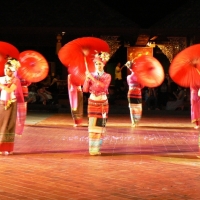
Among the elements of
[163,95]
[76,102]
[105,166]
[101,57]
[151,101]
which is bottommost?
[105,166]

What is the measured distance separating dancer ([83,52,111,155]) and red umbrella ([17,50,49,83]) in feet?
11.0

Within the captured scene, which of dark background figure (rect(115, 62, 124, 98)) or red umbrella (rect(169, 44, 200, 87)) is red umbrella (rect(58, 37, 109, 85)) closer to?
red umbrella (rect(169, 44, 200, 87))

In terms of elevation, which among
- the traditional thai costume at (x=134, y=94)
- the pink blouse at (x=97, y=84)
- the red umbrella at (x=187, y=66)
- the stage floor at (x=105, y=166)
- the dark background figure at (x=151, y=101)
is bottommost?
the stage floor at (x=105, y=166)

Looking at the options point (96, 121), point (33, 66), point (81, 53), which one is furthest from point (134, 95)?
point (96, 121)

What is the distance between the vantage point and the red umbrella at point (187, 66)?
1077 cm

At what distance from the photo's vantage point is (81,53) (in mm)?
10734

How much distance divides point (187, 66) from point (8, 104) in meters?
3.40

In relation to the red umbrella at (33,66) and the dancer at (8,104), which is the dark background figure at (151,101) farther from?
the dancer at (8,104)

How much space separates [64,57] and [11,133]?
171 cm

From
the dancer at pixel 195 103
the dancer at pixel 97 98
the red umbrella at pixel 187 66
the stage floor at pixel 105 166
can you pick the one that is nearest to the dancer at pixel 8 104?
the stage floor at pixel 105 166

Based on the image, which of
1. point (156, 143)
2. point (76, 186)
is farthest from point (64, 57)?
point (76, 186)

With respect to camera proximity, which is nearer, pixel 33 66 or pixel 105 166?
pixel 105 166

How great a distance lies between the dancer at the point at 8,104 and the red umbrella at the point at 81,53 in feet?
3.32

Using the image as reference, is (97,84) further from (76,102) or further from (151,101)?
(151,101)
